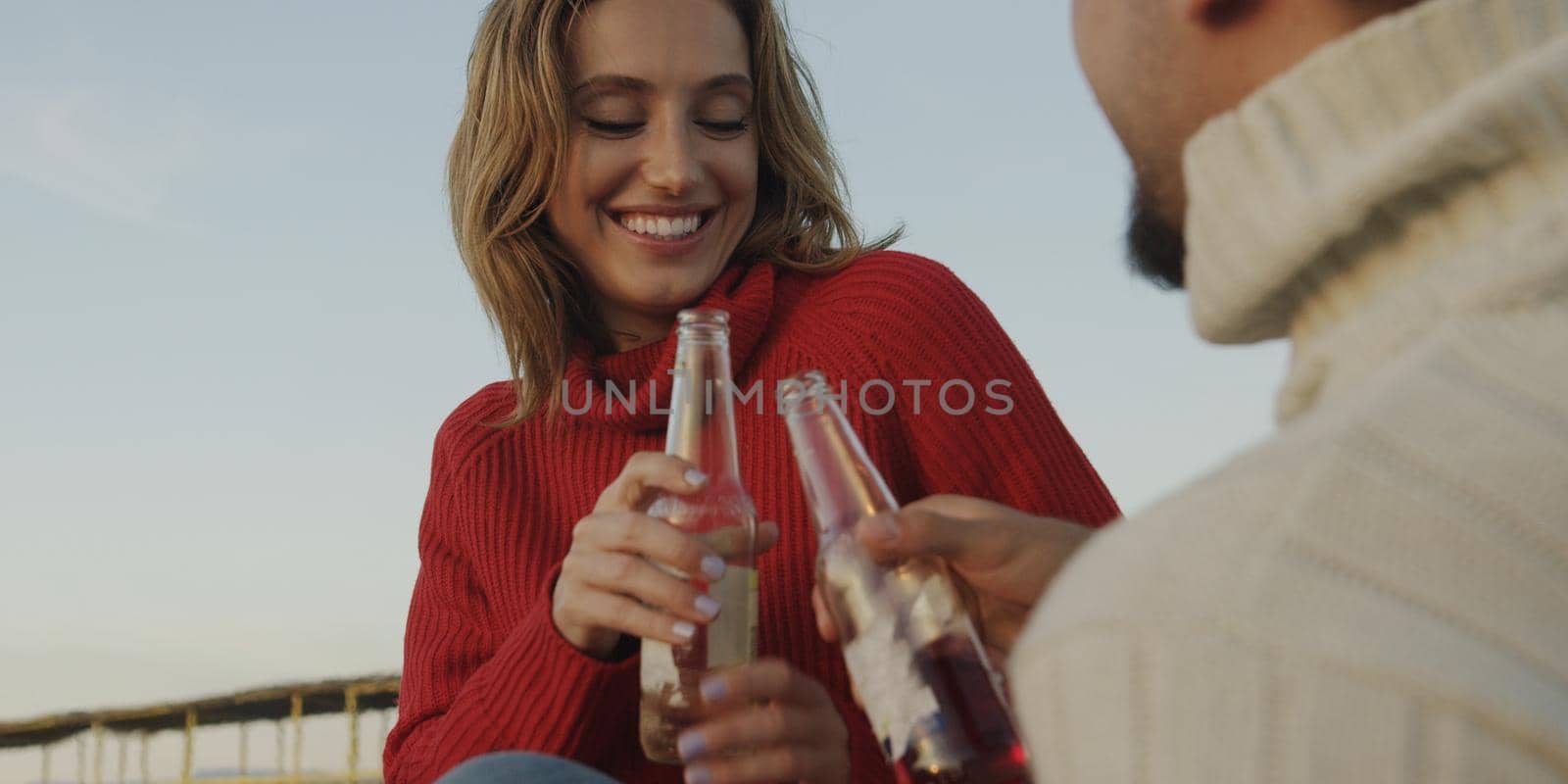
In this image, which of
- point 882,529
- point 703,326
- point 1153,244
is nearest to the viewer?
point 1153,244

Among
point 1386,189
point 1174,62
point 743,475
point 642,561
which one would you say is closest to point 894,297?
point 743,475

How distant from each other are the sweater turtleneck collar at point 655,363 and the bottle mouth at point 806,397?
65 cm

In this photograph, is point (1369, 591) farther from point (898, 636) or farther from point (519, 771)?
point (519, 771)

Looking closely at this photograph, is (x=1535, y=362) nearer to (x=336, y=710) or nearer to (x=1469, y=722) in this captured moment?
(x=1469, y=722)

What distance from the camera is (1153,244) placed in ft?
3.15

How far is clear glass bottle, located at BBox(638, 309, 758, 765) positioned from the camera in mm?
1262

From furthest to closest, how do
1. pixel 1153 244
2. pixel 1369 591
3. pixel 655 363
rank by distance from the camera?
pixel 655 363 → pixel 1153 244 → pixel 1369 591

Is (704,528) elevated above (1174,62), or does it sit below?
below

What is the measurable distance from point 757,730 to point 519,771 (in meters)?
0.20

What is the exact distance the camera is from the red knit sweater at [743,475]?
5.40 feet

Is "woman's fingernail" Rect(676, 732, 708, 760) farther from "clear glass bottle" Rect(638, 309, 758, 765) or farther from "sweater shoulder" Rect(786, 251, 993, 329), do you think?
"sweater shoulder" Rect(786, 251, 993, 329)

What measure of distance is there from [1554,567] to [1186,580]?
138mm

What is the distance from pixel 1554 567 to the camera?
0.54 m

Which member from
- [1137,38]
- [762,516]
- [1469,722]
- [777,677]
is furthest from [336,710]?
[1469,722]
